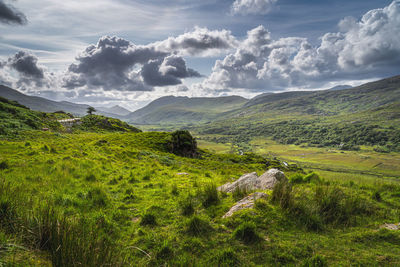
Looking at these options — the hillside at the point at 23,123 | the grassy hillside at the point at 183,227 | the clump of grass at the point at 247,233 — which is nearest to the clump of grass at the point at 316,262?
the grassy hillside at the point at 183,227

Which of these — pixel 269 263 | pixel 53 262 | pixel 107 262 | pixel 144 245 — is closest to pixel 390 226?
pixel 269 263

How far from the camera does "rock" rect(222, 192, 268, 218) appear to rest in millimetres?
7047

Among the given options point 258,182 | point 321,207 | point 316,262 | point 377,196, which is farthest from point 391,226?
point 258,182

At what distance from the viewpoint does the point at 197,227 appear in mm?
6098

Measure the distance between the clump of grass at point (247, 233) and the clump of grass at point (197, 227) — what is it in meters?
0.97

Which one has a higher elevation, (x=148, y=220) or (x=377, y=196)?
(x=377, y=196)

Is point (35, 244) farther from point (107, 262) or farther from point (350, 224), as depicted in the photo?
point (350, 224)

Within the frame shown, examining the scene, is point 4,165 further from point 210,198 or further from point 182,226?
point 210,198

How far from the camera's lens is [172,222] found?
677 cm

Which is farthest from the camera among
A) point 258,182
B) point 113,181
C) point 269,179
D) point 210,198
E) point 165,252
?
point 113,181

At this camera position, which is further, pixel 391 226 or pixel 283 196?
pixel 283 196

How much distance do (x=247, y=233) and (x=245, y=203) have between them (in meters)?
1.83

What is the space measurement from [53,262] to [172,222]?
4.30 m

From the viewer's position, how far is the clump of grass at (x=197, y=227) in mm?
6016
